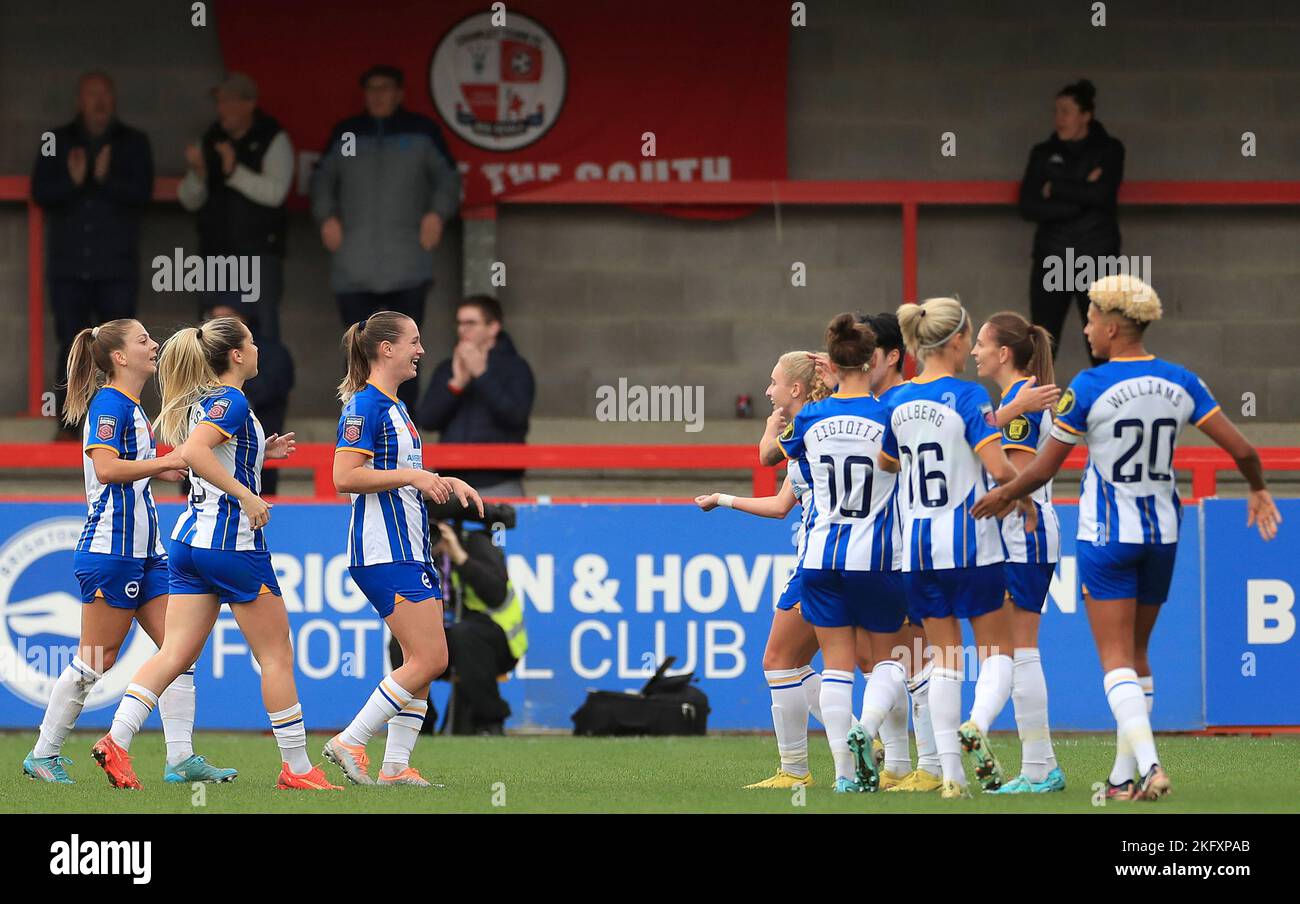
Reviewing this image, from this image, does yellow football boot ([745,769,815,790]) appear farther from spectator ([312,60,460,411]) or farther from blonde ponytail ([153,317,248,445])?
spectator ([312,60,460,411])

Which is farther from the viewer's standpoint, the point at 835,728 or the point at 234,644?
the point at 234,644

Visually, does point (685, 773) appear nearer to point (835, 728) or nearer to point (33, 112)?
point (835, 728)

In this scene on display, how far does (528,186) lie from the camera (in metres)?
14.2

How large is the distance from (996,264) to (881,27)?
76.4 inches

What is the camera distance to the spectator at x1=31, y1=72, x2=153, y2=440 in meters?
12.9

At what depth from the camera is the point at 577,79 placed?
46.8 ft

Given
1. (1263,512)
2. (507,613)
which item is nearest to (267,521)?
(507,613)

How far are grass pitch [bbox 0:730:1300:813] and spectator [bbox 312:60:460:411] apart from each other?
414cm

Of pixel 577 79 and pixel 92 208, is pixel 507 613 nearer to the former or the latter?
pixel 92 208

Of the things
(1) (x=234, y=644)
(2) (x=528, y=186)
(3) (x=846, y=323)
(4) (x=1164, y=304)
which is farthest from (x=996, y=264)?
(3) (x=846, y=323)

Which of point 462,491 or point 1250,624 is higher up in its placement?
point 462,491

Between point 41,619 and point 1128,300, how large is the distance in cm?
580

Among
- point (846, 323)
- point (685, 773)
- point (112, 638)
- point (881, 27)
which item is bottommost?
point (685, 773)

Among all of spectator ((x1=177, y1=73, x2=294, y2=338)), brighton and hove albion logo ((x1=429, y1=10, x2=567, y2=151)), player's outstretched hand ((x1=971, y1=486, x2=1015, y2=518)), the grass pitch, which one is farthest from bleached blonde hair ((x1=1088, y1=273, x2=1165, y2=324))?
brighton and hove albion logo ((x1=429, y1=10, x2=567, y2=151))
